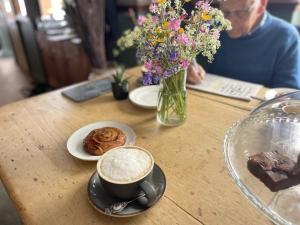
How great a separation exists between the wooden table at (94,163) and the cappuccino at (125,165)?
0.09 meters

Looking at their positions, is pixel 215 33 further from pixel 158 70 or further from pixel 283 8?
pixel 283 8

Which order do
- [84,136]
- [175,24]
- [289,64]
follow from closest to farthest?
[175,24] → [84,136] → [289,64]

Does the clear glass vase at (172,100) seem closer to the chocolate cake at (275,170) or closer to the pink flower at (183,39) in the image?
the pink flower at (183,39)

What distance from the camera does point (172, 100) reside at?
0.88 metres

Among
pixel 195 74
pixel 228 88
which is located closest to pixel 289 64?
pixel 228 88

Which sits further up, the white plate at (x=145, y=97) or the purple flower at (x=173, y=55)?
the purple flower at (x=173, y=55)

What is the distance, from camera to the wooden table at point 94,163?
1.90 feet

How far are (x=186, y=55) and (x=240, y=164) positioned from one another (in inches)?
13.1

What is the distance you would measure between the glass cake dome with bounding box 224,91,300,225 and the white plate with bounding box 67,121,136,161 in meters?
0.33

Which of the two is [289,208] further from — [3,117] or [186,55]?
[3,117]

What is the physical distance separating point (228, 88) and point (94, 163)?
72 cm

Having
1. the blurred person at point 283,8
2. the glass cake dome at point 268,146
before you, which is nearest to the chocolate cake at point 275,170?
the glass cake dome at point 268,146

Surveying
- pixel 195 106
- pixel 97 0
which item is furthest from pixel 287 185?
pixel 97 0

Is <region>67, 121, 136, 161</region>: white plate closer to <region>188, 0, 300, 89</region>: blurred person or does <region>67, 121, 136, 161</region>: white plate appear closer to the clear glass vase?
the clear glass vase
